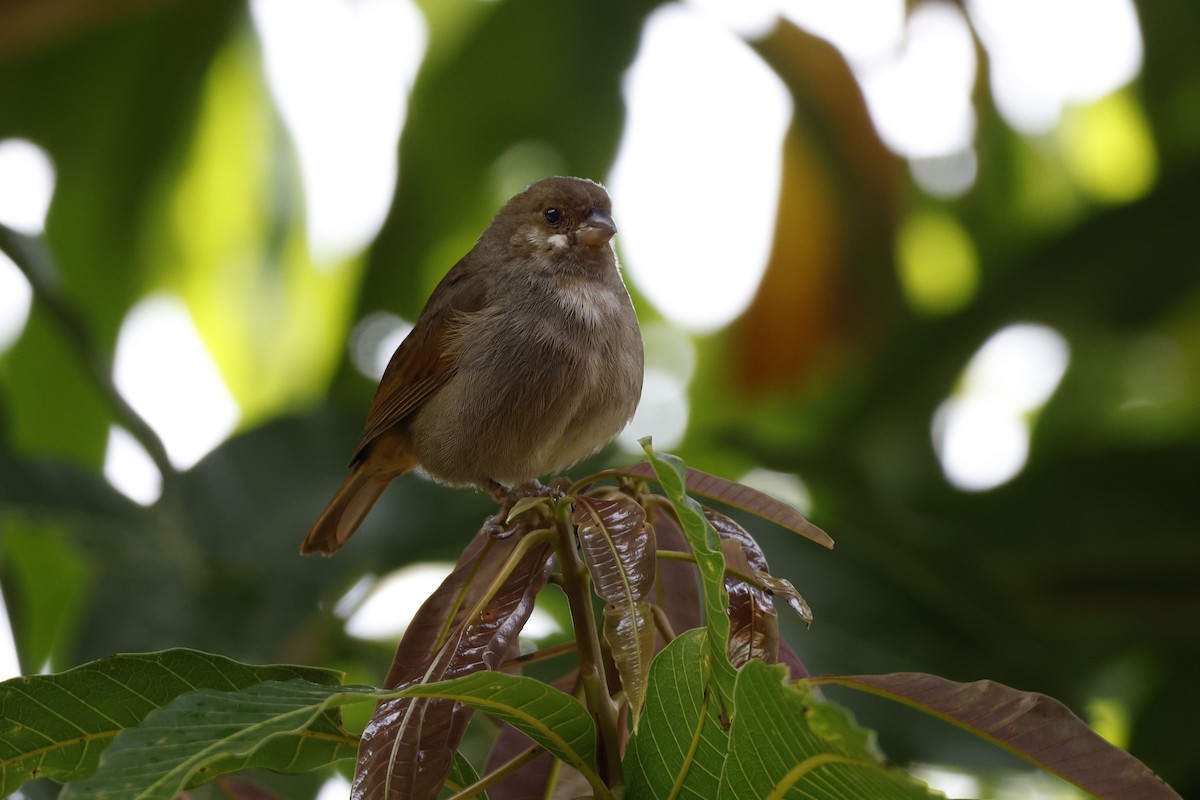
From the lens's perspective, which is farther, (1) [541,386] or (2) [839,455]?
(2) [839,455]

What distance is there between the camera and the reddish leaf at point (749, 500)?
201 cm

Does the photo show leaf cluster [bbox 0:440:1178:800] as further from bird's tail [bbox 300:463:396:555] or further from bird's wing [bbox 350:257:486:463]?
bird's tail [bbox 300:463:396:555]

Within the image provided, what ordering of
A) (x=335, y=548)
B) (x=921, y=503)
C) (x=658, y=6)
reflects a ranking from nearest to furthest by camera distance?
(x=335, y=548) → (x=921, y=503) → (x=658, y=6)

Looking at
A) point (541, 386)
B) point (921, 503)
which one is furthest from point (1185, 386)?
point (541, 386)

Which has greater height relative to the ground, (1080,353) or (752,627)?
(1080,353)

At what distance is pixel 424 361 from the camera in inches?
149

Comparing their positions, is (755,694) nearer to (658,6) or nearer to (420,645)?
(420,645)

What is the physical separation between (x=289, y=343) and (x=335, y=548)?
276cm

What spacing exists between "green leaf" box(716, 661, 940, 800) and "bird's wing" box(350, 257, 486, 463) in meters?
2.03

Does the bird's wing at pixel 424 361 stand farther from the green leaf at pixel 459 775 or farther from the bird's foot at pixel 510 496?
the green leaf at pixel 459 775

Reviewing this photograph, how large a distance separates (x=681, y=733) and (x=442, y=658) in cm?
43

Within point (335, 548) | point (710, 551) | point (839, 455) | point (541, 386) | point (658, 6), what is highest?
point (658, 6)

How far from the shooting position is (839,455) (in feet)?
16.8

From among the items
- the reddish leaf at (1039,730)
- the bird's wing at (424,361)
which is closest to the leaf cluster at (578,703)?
the reddish leaf at (1039,730)
